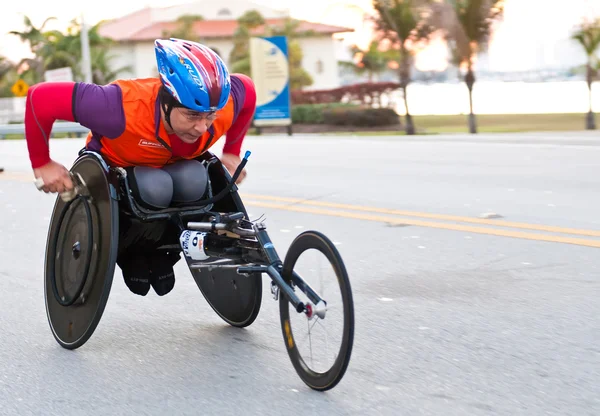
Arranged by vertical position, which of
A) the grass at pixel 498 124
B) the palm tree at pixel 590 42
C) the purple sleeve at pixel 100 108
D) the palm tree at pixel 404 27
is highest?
the palm tree at pixel 404 27

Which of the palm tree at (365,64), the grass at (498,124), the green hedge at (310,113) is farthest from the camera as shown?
the palm tree at (365,64)

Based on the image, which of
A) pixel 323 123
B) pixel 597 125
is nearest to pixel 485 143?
pixel 597 125

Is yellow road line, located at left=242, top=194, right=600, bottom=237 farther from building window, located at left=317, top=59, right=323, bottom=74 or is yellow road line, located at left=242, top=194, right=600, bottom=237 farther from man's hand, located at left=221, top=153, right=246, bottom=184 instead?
building window, located at left=317, top=59, right=323, bottom=74

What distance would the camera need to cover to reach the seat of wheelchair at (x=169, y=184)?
4535mm

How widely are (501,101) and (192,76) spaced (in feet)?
137

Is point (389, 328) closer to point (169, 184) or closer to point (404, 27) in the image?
point (169, 184)

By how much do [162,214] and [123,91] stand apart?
598 mm

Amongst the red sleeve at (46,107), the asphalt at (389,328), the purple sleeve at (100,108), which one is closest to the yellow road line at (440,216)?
the asphalt at (389,328)

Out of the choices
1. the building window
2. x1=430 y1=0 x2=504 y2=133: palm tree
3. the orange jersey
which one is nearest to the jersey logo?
the orange jersey

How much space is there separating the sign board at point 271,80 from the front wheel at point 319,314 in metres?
24.0

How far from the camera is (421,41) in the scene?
27.8m

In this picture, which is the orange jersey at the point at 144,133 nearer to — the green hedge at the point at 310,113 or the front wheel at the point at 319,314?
the front wheel at the point at 319,314

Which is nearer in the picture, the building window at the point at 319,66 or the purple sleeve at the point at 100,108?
the purple sleeve at the point at 100,108

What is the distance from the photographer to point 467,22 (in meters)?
26.3
